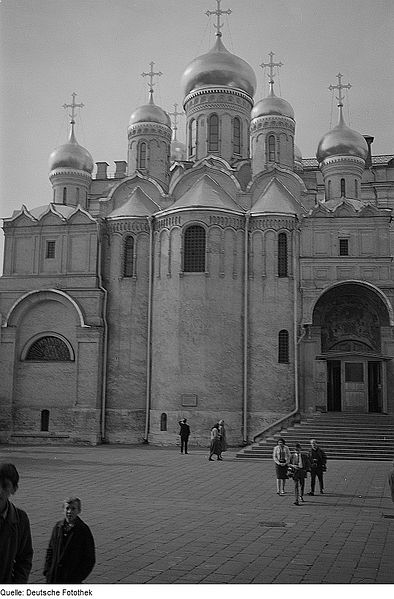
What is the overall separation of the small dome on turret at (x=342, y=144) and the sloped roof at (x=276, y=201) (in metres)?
5.08

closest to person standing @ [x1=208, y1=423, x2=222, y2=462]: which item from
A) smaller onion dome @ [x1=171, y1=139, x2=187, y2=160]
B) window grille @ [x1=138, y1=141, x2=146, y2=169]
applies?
window grille @ [x1=138, y1=141, x2=146, y2=169]

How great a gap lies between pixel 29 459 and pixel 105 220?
10.9 metres

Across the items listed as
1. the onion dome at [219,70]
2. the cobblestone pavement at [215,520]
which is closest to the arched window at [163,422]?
the cobblestone pavement at [215,520]

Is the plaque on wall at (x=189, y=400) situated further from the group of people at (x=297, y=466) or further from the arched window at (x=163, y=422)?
the group of people at (x=297, y=466)

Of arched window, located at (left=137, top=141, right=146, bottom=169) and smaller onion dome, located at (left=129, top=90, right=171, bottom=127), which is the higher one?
smaller onion dome, located at (left=129, top=90, right=171, bottom=127)

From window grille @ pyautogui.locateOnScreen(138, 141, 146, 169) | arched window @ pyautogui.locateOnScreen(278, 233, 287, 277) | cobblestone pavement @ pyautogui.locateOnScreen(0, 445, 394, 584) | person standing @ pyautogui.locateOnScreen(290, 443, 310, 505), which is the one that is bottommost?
cobblestone pavement @ pyautogui.locateOnScreen(0, 445, 394, 584)

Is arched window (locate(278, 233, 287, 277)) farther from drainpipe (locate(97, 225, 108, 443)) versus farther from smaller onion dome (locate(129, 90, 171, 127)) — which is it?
smaller onion dome (locate(129, 90, 171, 127))

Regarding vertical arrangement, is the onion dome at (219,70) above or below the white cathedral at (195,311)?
above

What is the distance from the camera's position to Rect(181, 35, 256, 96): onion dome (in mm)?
31781

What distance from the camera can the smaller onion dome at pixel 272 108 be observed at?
32.0 metres

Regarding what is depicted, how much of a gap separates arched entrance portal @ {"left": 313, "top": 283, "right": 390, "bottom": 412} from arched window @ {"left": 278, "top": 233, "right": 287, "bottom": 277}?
5.89ft

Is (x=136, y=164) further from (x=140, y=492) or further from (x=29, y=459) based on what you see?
(x=140, y=492)

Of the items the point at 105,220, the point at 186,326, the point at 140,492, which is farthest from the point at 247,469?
the point at 105,220

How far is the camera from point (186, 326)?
26203mm
